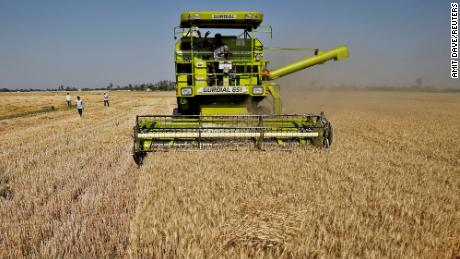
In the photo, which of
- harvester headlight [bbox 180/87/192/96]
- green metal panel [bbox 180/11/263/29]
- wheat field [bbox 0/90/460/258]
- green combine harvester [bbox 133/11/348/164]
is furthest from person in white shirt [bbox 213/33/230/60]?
wheat field [bbox 0/90/460/258]

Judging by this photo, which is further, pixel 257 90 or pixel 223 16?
pixel 223 16

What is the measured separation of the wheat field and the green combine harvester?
320 millimetres

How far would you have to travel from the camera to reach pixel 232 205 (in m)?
3.35

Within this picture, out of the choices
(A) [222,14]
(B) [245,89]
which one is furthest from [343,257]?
(A) [222,14]

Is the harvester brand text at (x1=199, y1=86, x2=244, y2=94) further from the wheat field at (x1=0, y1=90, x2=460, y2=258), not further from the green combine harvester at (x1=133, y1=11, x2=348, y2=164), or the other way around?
the wheat field at (x1=0, y1=90, x2=460, y2=258)

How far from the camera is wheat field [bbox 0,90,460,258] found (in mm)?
2535

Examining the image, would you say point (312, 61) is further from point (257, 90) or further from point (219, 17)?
point (219, 17)

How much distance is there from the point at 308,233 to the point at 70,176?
3.52 m

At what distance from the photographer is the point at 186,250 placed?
7.99 ft

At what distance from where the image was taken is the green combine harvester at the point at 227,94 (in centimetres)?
599

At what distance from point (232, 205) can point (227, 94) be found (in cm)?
428

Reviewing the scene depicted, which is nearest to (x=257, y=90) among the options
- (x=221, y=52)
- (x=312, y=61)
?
(x=221, y=52)

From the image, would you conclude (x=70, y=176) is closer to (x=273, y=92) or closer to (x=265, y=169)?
(x=265, y=169)

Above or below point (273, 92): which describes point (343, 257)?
below
